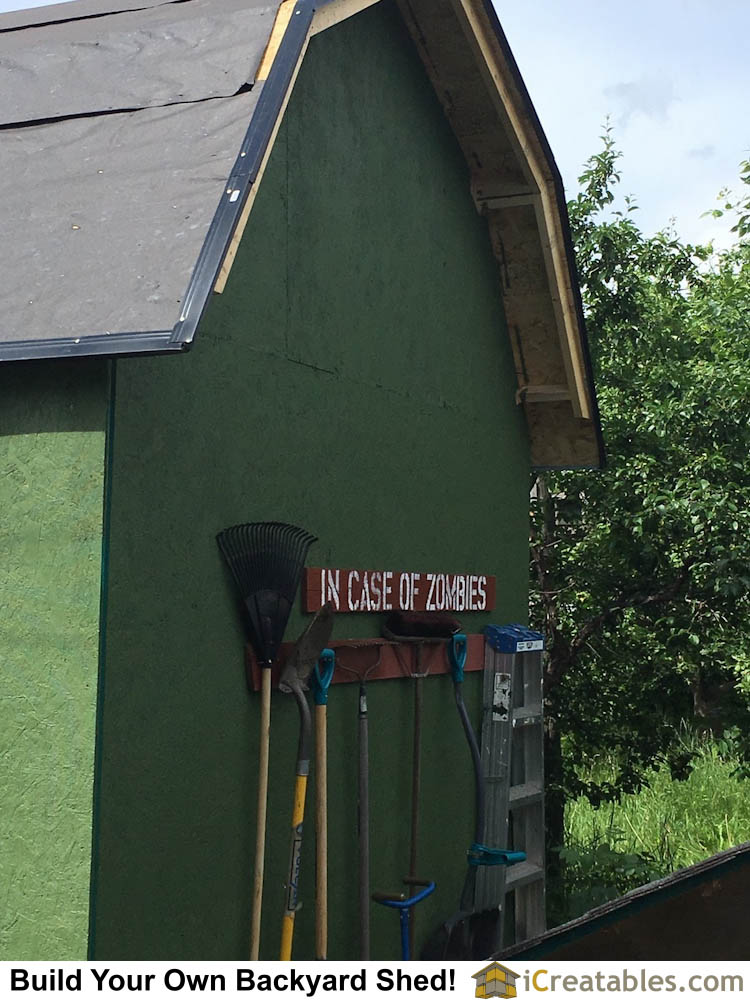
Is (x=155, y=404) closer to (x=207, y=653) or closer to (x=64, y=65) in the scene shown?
(x=207, y=653)

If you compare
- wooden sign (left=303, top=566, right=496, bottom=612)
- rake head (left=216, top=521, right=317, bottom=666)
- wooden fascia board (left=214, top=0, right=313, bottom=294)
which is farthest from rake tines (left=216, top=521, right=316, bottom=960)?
wooden fascia board (left=214, top=0, right=313, bottom=294)

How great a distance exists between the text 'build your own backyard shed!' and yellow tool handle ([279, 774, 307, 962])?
0.58 feet

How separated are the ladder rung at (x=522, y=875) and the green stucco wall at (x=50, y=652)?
3.98m

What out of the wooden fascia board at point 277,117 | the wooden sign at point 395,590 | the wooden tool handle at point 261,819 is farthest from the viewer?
the wooden sign at point 395,590

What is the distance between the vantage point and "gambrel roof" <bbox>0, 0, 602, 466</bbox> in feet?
14.3

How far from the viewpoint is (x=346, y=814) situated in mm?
6234

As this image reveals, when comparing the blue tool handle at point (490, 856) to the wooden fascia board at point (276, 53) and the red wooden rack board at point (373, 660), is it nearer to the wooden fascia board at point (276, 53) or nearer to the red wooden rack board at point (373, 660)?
the red wooden rack board at point (373, 660)

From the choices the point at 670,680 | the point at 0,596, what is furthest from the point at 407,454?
the point at 670,680

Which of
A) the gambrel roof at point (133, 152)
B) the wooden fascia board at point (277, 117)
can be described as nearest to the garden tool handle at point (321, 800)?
the wooden fascia board at point (277, 117)

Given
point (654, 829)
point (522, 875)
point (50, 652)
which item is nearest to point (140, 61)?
point (50, 652)

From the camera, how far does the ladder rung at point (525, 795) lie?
8031 mm

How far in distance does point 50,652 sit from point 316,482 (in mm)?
1880
